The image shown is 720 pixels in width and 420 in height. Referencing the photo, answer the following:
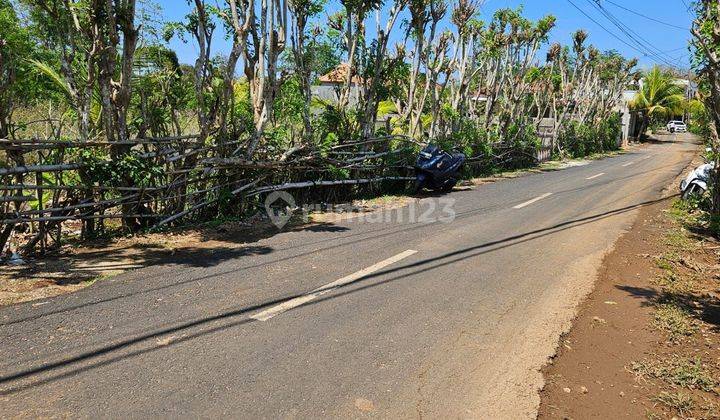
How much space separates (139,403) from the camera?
10.1ft

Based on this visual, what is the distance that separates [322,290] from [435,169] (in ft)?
26.7

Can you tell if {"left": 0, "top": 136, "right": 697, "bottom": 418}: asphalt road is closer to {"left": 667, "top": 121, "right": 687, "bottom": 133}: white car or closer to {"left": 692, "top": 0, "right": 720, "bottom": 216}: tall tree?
{"left": 692, "top": 0, "right": 720, "bottom": 216}: tall tree

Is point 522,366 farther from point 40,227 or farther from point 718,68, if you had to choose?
point 718,68

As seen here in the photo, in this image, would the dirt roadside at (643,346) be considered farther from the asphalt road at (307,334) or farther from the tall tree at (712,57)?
the tall tree at (712,57)

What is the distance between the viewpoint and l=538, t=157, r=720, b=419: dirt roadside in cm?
339

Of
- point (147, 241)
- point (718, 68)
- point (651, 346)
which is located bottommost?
point (651, 346)

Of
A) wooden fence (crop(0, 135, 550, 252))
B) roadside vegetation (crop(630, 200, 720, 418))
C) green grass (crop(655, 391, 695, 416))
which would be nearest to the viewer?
green grass (crop(655, 391, 695, 416))

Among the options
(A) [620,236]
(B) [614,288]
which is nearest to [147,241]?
(B) [614,288]

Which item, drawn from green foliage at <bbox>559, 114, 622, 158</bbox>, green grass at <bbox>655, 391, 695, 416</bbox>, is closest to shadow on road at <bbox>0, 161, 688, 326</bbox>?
green grass at <bbox>655, 391, 695, 416</bbox>

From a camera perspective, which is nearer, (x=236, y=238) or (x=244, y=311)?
(x=244, y=311)

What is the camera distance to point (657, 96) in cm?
4606

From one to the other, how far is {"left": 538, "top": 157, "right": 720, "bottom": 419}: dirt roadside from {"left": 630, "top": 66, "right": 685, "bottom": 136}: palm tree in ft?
149

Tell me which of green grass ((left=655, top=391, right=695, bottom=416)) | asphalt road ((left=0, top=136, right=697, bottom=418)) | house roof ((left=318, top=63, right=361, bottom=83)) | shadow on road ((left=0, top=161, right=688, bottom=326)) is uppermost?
house roof ((left=318, top=63, right=361, bottom=83))

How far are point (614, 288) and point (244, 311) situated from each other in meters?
4.25
